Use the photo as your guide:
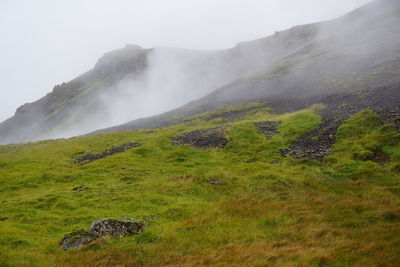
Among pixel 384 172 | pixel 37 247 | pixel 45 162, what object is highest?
pixel 45 162

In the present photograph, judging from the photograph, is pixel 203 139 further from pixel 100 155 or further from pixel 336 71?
pixel 336 71

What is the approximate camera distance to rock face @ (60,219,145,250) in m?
15.5

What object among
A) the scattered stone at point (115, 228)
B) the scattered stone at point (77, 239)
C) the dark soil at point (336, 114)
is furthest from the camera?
the dark soil at point (336, 114)

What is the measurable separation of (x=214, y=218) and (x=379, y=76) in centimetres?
7403

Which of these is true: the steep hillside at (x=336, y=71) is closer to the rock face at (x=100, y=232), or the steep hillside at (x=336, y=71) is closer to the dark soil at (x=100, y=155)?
the dark soil at (x=100, y=155)

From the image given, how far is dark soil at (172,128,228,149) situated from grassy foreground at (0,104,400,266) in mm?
3662

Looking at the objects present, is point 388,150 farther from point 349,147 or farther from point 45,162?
point 45,162

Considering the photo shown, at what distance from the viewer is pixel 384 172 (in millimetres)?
24078

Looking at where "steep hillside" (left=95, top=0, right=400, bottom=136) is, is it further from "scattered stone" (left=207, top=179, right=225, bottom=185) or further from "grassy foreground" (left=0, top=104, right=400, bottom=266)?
"scattered stone" (left=207, top=179, right=225, bottom=185)

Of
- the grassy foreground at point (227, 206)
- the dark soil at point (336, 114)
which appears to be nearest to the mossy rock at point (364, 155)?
the grassy foreground at point (227, 206)

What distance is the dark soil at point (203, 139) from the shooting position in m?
45.1

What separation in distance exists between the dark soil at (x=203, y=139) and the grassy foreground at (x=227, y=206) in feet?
12.0

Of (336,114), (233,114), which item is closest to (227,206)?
(336,114)

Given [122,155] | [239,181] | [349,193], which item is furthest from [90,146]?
[349,193]
